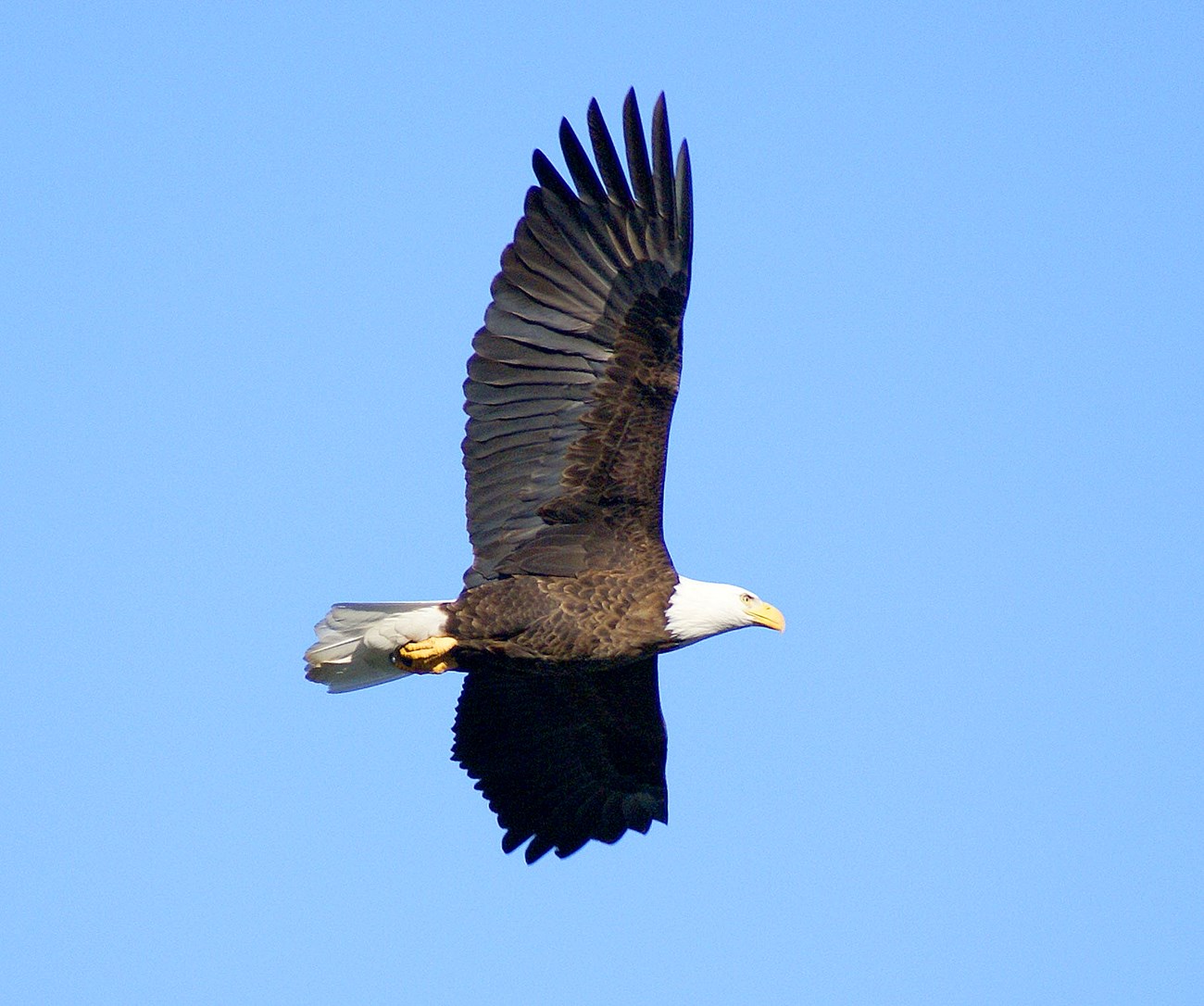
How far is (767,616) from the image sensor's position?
939 cm

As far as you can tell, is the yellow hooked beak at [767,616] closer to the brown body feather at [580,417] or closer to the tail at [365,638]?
the brown body feather at [580,417]

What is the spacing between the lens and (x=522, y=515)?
9219 millimetres

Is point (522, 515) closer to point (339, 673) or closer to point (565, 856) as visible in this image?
point (339, 673)

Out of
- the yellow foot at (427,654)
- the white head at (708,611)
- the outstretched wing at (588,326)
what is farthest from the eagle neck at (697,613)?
the yellow foot at (427,654)

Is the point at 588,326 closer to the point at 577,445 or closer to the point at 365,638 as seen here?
the point at 577,445

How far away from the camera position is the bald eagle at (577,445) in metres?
9.04

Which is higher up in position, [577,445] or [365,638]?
[577,445]

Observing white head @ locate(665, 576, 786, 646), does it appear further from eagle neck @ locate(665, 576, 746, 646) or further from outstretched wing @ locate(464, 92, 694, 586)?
outstretched wing @ locate(464, 92, 694, 586)

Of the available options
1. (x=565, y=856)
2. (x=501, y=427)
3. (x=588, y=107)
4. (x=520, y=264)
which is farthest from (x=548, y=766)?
(x=588, y=107)

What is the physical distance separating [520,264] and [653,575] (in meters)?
1.56

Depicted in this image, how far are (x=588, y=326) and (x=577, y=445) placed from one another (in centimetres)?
55

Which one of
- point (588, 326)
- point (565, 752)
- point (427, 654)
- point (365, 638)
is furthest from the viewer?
point (565, 752)

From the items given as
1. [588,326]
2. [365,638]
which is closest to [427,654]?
[365,638]

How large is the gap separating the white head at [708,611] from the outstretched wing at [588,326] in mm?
544
